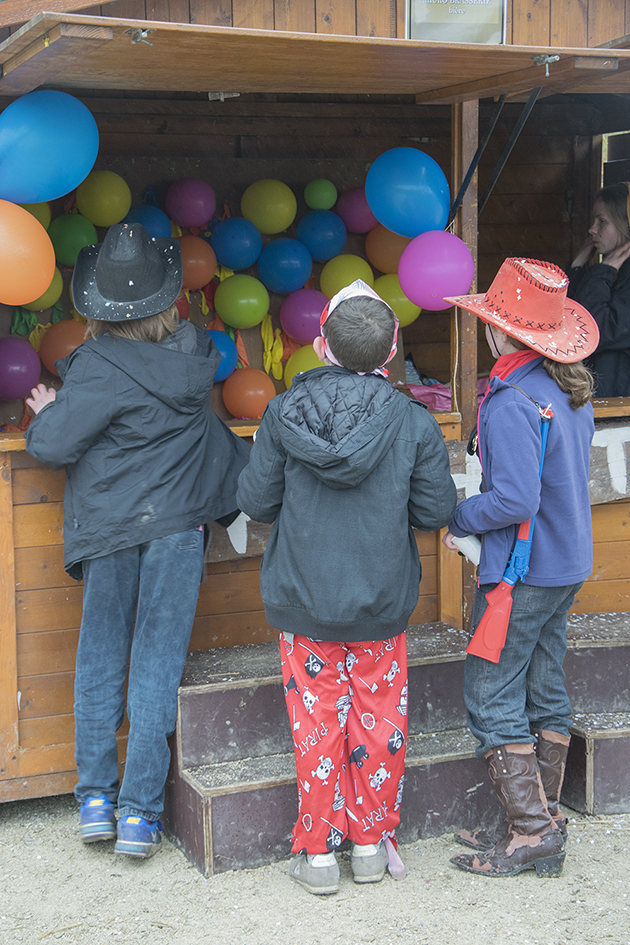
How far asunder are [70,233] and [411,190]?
1514mm

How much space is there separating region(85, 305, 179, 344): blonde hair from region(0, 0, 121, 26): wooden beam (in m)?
0.83

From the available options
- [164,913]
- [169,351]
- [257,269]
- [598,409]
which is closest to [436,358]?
[257,269]

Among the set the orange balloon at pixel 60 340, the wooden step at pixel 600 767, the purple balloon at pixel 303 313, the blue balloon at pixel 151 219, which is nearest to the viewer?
the wooden step at pixel 600 767

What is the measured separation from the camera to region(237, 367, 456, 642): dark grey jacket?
2400 mm

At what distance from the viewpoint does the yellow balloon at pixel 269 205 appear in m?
4.35

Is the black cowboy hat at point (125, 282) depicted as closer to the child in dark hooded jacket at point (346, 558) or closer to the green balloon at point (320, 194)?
the child in dark hooded jacket at point (346, 558)

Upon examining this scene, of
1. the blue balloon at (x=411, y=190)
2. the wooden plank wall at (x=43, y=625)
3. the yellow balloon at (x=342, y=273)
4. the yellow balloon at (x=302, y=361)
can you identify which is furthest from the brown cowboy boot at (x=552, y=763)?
the yellow balloon at (x=342, y=273)

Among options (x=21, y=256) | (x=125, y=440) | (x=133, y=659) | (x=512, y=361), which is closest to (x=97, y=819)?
(x=133, y=659)

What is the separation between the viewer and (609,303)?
4.27 meters

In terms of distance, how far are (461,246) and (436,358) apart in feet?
6.97

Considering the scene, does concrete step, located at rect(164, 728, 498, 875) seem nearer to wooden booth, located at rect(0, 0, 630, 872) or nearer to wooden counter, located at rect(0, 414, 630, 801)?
wooden booth, located at rect(0, 0, 630, 872)

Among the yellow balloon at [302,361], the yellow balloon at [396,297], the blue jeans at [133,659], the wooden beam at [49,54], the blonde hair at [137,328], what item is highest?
the wooden beam at [49,54]

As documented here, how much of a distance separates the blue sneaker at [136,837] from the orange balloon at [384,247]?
9.39 feet

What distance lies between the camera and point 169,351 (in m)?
2.82
